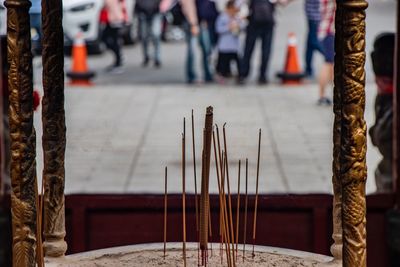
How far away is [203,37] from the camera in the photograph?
14758 millimetres

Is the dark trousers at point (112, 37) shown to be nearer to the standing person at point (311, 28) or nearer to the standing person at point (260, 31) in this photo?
the standing person at point (260, 31)

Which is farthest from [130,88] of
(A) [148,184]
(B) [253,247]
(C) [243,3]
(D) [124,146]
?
(B) [253,247]

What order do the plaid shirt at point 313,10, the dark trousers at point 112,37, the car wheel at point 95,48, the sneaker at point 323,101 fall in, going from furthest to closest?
1. the car wheel at point 95,48
2. the dark trousers at point 112,37
3. the plaid shirt at point 313,10
4. the sneaker at point 323,101

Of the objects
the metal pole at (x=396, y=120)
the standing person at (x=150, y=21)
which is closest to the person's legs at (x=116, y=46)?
the standing person at (x=150, y=21)

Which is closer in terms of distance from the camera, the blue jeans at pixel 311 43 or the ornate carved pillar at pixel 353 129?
the ornate carved pillar at pixel 353 129

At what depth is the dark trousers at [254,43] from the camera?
1440 cm

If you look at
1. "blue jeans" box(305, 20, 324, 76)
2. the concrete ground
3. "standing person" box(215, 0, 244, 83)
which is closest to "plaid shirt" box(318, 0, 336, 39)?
the concrete ground

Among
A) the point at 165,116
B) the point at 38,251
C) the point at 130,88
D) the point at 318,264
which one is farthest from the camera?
the point at 130,88

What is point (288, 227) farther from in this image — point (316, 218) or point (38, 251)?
point (38, 251)

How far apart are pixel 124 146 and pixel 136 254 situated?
21.1 feet

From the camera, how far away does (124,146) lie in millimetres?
10359

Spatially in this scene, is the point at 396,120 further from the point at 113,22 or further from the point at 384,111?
the point at 113,22

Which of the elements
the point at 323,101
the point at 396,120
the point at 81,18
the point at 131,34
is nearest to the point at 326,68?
the point at 323,101

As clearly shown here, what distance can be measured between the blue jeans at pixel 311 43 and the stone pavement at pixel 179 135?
61 centimetres
